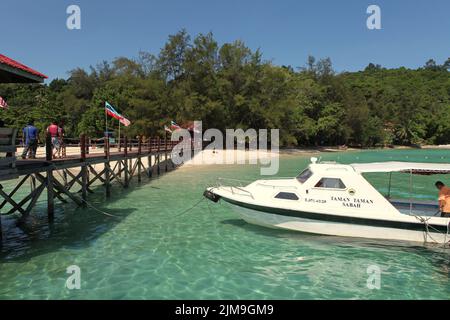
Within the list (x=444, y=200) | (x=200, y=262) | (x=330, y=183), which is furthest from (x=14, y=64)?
(x=444, y=200)

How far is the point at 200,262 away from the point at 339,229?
17.1 ft

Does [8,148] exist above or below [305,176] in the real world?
above

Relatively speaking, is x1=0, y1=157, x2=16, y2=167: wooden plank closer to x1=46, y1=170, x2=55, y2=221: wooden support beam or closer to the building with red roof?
the building with red roof

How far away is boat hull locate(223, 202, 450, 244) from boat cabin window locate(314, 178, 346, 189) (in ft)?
4.14

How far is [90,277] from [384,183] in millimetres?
25280

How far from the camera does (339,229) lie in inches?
472

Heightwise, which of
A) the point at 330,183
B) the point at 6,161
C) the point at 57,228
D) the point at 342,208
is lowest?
the point at 57,228

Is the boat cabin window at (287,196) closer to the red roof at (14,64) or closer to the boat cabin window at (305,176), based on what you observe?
the boat cabin window at (305,176)

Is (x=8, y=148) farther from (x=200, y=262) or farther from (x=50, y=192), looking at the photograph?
A: (x=200, y=262)

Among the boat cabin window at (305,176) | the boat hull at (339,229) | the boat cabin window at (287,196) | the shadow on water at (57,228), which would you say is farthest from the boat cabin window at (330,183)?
the shadow on water at (57,228)

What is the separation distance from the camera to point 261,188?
44.0ft

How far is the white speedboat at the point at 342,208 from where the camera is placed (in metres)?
11.4
